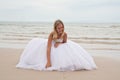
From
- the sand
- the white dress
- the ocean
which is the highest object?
the white dress

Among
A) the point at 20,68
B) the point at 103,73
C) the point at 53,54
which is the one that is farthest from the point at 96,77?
the point at 20,68

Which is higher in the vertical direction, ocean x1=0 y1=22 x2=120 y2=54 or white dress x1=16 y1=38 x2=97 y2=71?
white dress x1=16 y1=38 x2=97 y2=71

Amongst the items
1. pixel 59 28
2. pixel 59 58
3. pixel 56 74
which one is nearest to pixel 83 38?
pixel 59 28

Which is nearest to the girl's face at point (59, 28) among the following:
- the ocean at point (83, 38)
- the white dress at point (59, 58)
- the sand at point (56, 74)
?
the white dress at point (59, 58)

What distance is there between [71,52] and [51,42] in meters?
0.63

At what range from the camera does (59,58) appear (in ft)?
18.6

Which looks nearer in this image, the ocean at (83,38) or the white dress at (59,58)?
the white dress at (59,58)

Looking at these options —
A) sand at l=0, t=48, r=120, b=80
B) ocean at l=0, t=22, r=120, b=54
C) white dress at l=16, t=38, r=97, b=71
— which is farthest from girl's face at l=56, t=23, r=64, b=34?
ocean at l=0, t=22, r=120, b=54

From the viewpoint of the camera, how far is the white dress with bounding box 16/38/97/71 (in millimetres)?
5641

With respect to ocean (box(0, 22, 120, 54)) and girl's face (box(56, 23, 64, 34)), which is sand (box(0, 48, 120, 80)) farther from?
ocean (box(0, 22, 120, 54))

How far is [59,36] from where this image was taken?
6.06m

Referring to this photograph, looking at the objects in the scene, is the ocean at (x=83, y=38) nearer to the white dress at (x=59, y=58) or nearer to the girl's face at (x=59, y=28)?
the white dress at (x=59, y=58)

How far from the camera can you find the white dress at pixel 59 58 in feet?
18.5

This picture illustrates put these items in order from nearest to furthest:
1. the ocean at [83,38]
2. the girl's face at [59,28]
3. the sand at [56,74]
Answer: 1. the sand at [56,74]
2. the girl's face at [59,28]
3. the ocean at [83,38]
